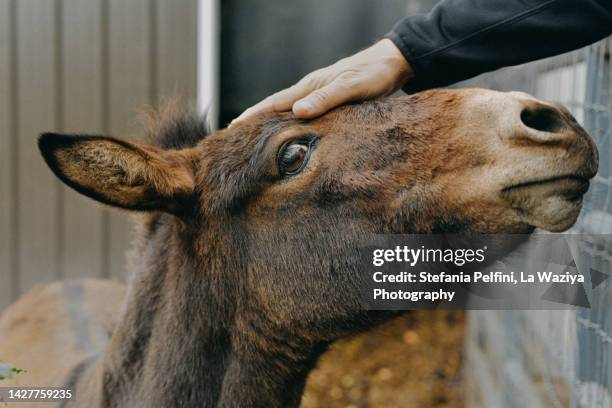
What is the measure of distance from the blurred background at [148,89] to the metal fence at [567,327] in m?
0.07

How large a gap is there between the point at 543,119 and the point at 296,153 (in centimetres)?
70

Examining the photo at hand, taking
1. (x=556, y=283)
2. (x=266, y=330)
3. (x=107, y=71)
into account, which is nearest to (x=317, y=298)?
(x=266, y=330)

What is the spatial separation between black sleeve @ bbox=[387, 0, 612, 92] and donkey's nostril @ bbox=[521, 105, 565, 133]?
250mm

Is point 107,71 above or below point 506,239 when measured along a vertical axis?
above

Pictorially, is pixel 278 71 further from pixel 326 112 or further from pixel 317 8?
pixel 326 112

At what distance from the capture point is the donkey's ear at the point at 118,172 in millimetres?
2297

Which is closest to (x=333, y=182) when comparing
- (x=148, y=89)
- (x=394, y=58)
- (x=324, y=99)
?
(x=324, y=99)

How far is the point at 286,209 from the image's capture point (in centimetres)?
252

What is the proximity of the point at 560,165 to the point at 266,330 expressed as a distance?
38.9 inches

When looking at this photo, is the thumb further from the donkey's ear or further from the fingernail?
the donkey's ear

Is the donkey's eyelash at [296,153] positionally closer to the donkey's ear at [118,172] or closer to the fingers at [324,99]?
the fingers at [324,99]

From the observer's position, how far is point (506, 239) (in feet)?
7.45

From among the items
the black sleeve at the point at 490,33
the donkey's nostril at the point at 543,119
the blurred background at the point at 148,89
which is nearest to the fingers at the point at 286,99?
the black sleeve at the point at 490,33

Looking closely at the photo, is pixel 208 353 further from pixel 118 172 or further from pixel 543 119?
pixel 543 119
